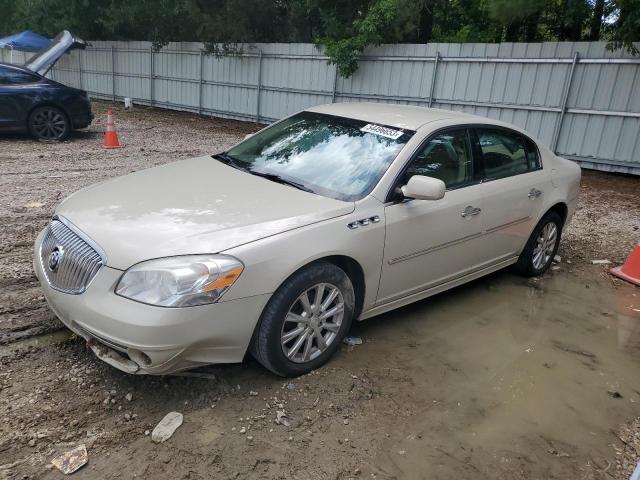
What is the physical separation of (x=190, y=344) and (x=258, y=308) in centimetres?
41

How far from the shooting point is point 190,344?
278 cm

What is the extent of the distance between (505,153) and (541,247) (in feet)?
3.78

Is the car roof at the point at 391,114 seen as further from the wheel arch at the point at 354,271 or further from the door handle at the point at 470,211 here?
the wheel arch at the point at 354,271

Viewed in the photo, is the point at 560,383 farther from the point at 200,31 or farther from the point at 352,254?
the point at 200,31

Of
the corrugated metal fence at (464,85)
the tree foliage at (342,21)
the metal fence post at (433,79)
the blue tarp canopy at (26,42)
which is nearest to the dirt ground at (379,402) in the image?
the corrugated metal fence at (464,85)

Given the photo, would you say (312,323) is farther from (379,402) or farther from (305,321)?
(379,402)

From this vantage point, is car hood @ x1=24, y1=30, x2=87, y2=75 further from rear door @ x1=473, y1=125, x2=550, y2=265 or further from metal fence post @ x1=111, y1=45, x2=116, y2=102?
rear door @ x1=473, y1=125, x2=550, y2=265

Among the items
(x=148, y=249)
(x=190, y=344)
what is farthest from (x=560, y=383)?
(x=148, y=249)

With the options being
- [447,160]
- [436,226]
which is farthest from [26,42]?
[436,226]

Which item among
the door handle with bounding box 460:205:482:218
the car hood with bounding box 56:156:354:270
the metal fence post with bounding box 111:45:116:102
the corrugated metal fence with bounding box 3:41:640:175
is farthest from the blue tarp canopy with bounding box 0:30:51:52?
the door handle with bounding box 460:205:482:218

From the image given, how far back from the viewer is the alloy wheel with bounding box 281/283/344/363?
320cm

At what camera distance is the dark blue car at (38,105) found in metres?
10.3

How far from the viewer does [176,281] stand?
2.71 m

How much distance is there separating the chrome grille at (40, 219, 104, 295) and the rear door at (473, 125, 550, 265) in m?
Answer: 2.90
